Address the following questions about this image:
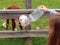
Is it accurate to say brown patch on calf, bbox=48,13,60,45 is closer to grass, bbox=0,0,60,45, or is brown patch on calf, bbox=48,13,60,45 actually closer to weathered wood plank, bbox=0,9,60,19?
weathered wood plank, bbox=0,9,60,19

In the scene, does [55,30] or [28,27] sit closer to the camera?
[55,30]

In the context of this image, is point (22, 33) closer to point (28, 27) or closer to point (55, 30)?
point (28, 27)

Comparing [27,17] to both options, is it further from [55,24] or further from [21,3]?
[21,3]

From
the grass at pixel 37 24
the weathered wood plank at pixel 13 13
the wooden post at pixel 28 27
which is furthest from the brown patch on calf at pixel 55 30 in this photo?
the grass at pixel 37 24

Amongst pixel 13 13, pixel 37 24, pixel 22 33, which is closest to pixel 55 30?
pixel 13 13

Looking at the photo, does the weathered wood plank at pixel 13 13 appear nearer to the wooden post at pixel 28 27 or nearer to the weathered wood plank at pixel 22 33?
the wooden post at pixel 28 27

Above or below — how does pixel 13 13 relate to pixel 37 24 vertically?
above

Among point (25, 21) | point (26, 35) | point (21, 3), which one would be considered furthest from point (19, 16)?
point (21, 3)

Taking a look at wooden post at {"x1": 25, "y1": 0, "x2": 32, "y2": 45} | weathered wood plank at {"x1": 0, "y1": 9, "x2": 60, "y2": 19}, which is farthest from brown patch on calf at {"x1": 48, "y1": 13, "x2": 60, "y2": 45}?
wooden post at {"x1": 25, "y1": 0, "x2": 32, "y2": 45}

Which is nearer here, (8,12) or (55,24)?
(55,24)

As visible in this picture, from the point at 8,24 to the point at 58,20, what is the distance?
5589 mm

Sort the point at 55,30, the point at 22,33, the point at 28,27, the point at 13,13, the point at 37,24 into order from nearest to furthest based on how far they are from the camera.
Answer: the point at 55,30 < the point at 13,13 < the point at 22,33 < the point at 28,27 < the point at 37,24

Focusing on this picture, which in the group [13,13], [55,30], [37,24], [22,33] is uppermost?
[55,30]

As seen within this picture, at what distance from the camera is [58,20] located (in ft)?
7.59
